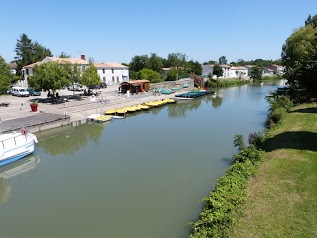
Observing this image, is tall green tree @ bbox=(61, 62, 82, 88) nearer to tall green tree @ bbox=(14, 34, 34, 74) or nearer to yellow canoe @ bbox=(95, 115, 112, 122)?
yellow canoe @ bbox=(95, 115, 112, 122)

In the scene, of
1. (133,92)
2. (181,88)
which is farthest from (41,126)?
(181,88)

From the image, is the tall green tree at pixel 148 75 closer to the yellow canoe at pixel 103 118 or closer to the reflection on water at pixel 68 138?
the yellow canoe at pixel 103 118

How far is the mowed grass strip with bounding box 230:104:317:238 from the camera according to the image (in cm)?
876

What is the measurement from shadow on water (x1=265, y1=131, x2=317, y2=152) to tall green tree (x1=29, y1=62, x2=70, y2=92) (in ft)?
90.2

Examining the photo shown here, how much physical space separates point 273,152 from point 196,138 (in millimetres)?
8690

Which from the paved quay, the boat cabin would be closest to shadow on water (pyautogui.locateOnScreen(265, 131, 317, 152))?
the paved quay

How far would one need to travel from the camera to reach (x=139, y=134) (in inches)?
1037

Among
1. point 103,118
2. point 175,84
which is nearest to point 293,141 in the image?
point 103,118

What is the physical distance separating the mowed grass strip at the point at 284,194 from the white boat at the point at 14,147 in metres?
15.2

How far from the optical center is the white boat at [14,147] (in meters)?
18.0

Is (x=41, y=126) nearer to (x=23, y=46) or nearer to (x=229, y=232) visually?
(x=229, y=232)

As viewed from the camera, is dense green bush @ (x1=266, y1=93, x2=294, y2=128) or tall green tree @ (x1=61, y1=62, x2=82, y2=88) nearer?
dense green bush @ (x1=266, y1=93, x2=294, y2=128)

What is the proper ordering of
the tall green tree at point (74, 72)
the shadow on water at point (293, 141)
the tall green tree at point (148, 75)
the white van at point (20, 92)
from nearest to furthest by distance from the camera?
the shadow on water at point (293, 141) < the tall green tree at point (74, 72) < the white van at point (20, 92) < the tall green tree at point (148, 75)

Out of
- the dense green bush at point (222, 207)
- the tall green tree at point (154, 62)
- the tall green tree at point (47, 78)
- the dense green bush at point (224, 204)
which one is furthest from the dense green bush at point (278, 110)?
the tall green tree at point (154, 62)
